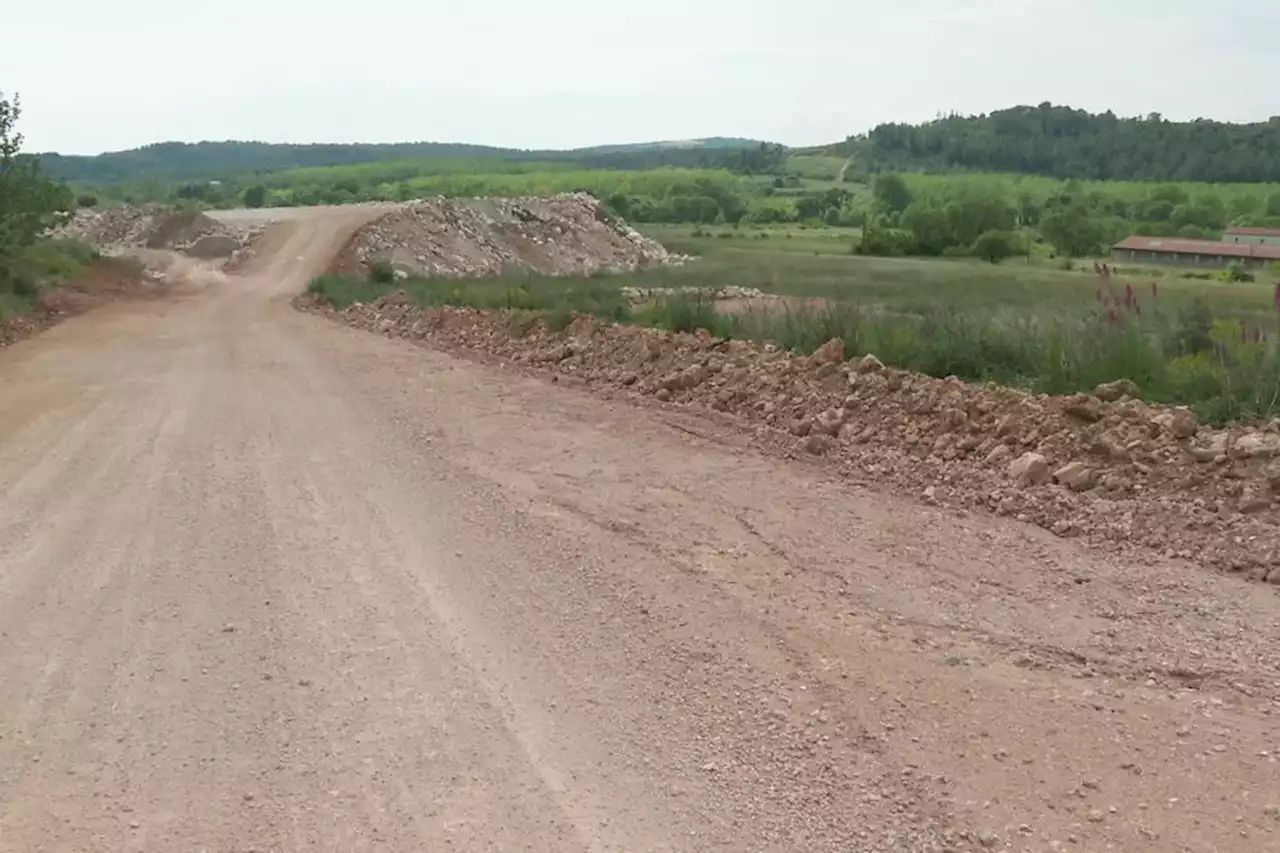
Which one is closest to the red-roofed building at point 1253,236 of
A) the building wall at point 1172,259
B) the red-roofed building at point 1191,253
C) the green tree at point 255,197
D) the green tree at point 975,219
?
the red-roofed building at point 1191,253

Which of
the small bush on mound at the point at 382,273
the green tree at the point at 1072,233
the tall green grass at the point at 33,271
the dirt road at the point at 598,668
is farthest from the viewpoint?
the green tree at the point at 1072,233

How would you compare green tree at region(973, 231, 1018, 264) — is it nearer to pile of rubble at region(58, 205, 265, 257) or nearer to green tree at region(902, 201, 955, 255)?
green tree at region(902, 201, 955, 255)

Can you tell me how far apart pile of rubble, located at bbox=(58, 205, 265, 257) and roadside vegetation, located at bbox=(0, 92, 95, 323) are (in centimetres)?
1078

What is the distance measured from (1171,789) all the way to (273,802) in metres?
3.20

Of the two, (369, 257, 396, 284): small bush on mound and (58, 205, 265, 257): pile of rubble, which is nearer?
(369, 257, 396, 284): small bush on mound

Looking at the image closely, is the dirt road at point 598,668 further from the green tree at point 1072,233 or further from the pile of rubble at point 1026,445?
the green tree at point 1072,233

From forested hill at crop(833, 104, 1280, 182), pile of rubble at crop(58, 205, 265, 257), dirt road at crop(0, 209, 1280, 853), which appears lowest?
dirt road at crop(0, 209, 1280, 853)

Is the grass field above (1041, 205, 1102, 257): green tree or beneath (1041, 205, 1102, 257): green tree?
above

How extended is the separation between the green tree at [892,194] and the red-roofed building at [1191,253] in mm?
49845

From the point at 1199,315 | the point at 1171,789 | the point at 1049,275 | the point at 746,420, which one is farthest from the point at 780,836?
the point at 1049,275

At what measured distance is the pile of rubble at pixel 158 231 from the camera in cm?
4119

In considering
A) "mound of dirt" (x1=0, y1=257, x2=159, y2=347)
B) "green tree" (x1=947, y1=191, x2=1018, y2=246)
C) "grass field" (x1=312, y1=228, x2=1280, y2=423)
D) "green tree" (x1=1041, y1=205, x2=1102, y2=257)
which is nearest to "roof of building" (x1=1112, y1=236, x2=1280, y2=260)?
"green tree" (x1=1041, y1=205, x2=1102, y2=257)

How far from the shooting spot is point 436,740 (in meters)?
4.70

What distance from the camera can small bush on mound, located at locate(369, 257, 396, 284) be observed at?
33.2 m
